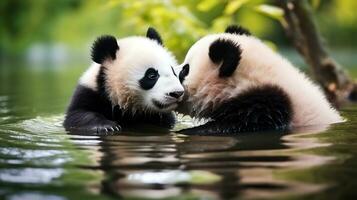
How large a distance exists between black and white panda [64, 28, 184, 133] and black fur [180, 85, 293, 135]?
18.2 inches

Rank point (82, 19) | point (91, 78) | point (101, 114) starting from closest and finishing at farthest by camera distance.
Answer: point (101, 114), point (91, 78), point (82, 19)

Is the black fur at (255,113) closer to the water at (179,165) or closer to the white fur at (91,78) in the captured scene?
the water at (179,165)

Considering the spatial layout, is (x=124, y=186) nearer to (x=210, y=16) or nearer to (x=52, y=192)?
(x=52, y=192)

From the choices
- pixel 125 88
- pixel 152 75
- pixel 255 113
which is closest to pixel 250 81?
pixel 255 113

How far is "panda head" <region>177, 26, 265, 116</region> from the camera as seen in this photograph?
6.02 metres

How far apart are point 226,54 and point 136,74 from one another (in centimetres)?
99

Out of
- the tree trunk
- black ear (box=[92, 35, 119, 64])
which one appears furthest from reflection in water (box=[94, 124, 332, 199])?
the tree trunk

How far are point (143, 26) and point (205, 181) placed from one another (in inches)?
343

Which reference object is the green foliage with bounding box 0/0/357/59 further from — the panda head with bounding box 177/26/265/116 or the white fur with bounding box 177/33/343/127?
the panda head with bounding box 177/26/265/116

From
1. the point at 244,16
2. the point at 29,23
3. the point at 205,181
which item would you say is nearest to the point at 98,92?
the point at 205,181

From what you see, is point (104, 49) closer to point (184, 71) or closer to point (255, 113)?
point (184, 71)

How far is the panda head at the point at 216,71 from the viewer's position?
19.7ft

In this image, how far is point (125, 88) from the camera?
662 centimetres

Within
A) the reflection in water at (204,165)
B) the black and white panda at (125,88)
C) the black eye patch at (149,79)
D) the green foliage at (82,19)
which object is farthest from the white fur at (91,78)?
the green foliage at (82,19)
